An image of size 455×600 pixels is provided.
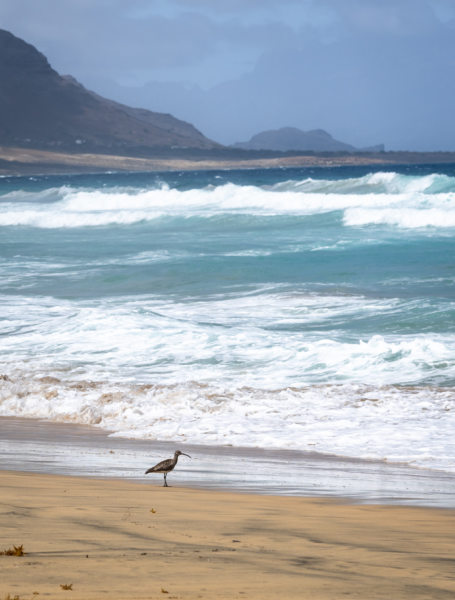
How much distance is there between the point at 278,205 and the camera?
4919 cm

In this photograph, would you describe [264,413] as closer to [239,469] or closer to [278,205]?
[239,469]

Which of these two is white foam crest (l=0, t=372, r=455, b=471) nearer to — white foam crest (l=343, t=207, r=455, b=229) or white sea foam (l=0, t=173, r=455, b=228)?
white foam crest (l=343, t=207, r=455, b=229)

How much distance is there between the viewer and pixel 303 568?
405 centimetres

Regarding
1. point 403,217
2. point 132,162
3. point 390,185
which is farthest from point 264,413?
point 132,162

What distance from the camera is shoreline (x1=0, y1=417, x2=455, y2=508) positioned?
259 inches

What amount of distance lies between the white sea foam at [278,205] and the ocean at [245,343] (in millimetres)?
7159

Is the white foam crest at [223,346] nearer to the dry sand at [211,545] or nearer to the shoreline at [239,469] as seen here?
the shoreline at [239,469]

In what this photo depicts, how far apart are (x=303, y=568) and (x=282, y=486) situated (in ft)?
8.82

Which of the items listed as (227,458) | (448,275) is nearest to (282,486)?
(227,458)

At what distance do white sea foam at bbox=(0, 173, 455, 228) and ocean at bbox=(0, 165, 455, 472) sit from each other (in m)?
7.16

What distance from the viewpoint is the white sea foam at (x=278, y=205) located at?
37438mm

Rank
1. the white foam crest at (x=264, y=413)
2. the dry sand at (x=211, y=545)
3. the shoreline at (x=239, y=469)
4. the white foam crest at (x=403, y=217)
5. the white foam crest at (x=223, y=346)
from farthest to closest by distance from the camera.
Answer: the white foam crest at (x=403, y=217) → the white foam crest at (x=223, y=346) → the white foam crest at (x=264, y=413) → the shoreline at (x=239, y=469) → the dry sand at (x=211, y=545)

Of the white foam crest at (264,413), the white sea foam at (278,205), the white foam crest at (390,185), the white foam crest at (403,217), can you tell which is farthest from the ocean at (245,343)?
the white foam crest at (390,185)

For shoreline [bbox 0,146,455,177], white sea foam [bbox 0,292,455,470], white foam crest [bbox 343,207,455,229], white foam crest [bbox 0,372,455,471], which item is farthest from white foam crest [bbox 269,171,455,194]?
shoreline [bbox 0,146,455,177]
